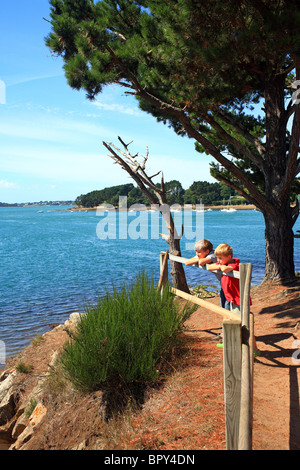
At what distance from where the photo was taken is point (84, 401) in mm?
4703

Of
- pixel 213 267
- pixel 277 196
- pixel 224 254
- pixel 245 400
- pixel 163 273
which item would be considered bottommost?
pixel 245 400

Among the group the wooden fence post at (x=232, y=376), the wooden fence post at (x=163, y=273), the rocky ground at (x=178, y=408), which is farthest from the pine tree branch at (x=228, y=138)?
the wooden fence post at (x=232, y=376)

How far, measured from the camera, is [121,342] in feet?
16.3

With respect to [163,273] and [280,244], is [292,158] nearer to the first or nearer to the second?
[280,244]

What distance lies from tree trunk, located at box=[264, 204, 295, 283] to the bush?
4983mm

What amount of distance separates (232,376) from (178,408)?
1442 millimetres

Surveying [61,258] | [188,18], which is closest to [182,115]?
[188,18]

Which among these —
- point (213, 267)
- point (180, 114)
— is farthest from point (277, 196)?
point (213, 267)

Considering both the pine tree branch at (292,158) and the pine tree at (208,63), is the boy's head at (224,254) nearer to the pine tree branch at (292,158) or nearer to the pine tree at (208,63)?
the pine tree at (208,63)

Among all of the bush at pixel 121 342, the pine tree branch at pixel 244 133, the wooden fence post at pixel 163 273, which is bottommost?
the bush at pixel 121 342

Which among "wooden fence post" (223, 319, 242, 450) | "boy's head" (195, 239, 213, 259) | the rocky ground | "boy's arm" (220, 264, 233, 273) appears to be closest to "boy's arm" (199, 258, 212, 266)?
"boy's head" (195, 239, 213, 259)

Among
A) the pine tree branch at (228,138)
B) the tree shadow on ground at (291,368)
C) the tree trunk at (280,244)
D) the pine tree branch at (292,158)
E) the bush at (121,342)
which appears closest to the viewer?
the tree shadow on ground at (291,368)

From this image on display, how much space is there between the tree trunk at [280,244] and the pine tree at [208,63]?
0.08 ft

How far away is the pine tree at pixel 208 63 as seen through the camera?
6.64 meters
